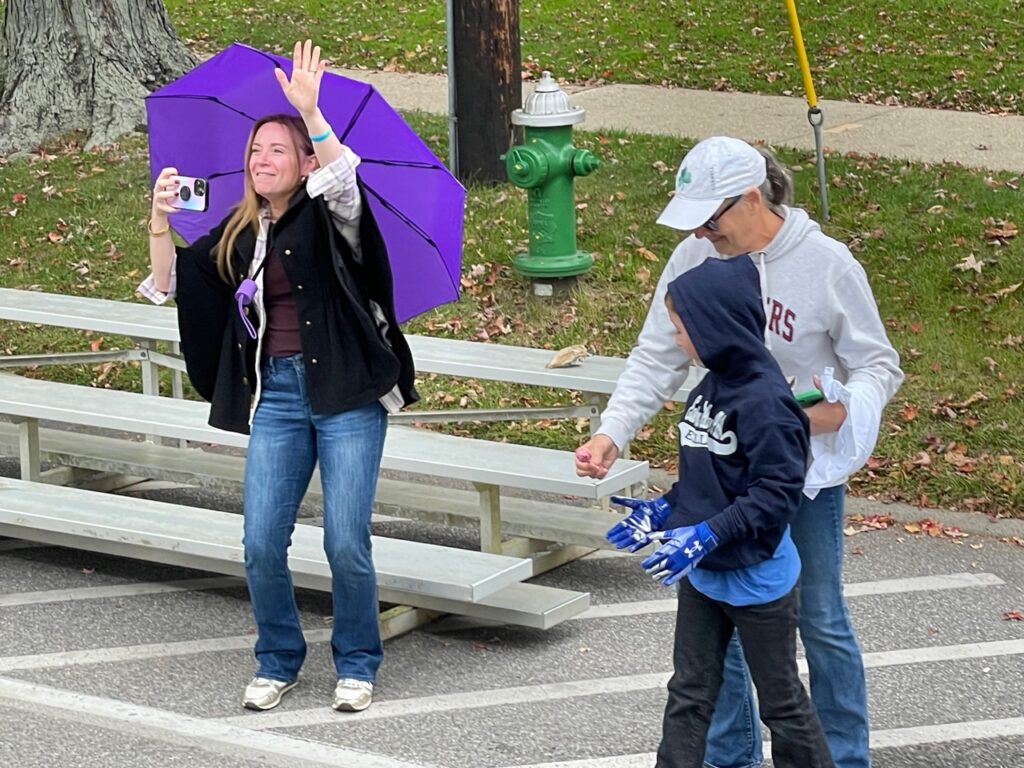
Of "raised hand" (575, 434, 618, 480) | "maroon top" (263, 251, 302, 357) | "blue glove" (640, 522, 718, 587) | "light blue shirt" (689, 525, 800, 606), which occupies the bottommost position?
"light blue shirt" (689, 525, 800, 606)

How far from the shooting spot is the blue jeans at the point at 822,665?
13.4 ft

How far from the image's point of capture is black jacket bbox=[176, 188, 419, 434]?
4766 mm

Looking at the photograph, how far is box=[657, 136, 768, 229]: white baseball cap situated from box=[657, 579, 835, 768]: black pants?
874mm

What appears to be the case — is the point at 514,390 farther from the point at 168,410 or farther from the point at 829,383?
the point at 829,383

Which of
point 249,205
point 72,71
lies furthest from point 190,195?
point 72,71

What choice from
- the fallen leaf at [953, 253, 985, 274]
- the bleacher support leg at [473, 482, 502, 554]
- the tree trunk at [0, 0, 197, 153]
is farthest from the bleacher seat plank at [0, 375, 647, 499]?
the tree trunk at [0, 0, 197, 153]

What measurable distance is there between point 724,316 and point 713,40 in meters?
12.2

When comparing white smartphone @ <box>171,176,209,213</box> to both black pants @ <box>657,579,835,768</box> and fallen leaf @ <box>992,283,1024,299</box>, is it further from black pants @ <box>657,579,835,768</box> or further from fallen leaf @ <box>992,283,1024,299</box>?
fallen leaf @ <box>992,283,1024,299</box>

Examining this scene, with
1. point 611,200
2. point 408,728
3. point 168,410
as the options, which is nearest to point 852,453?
point 408,728

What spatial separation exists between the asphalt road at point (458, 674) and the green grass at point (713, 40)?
7.65 metres

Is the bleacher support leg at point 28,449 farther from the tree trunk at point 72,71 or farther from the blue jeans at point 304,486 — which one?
the tree trunk at point 72,71

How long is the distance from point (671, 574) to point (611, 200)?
22.1 feet

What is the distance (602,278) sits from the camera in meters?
9.15

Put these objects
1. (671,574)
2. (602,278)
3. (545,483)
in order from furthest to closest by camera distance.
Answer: (602,278) < (545,483) < (671,574)
